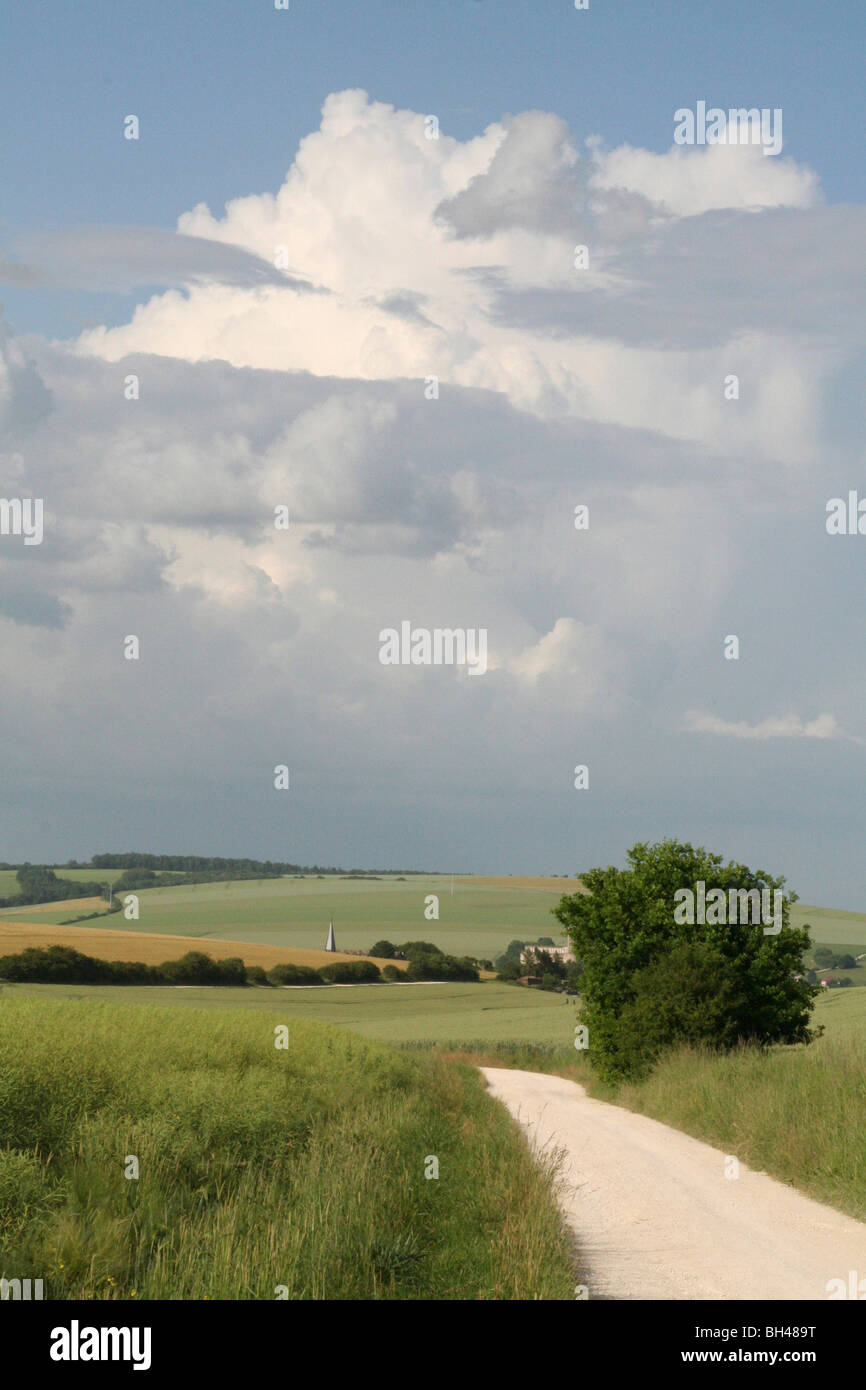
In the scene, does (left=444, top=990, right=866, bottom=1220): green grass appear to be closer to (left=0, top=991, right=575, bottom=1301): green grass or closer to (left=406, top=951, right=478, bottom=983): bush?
(left=0, top=991, right=575, bottom=1301): green grass

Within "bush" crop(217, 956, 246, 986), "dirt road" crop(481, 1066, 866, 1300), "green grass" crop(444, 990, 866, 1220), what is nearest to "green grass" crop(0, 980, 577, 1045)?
"bush" crop(217, 956, 246, 986)

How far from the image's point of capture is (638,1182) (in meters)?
15.3

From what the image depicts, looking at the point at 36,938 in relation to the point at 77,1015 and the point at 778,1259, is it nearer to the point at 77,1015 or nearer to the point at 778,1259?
the point at 77,1015

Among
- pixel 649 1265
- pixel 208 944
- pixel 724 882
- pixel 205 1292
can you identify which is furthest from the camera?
pixel 208 944

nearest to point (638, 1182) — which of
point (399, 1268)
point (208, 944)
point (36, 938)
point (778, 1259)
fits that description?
point (778, 1259)

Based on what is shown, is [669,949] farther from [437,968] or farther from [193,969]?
[437,968]

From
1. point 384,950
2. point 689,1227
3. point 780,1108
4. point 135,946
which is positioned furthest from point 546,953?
point 689,1227

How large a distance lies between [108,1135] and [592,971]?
25.9 m

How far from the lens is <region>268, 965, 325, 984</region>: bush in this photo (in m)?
50.5

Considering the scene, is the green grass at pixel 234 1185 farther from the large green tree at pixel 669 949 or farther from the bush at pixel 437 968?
the bush at pixel 437 968

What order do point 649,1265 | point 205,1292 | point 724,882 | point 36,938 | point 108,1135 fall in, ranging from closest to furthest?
point 205,1292
point 649,1265
point 108,1135
point 724,882
point 36,938

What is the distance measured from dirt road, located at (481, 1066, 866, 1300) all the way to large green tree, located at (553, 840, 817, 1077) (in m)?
12.2

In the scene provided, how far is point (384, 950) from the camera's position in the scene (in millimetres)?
63062

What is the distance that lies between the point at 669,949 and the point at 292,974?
22.1 metres
